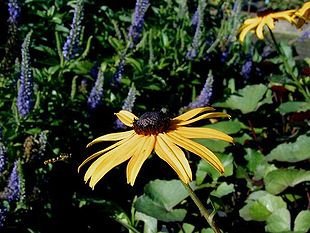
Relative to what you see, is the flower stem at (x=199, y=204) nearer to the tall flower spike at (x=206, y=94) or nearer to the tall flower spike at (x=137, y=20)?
the tall flower spike at (x=206, y=94)

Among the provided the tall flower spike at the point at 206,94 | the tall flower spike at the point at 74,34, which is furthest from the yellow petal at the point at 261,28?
the tall flower spike at the point at 74,34

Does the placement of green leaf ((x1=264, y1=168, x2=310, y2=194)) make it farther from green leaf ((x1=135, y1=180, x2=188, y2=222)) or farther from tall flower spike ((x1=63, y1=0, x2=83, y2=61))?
tall flower spike ((x1=63, y1=0, x2=83, y2=61))

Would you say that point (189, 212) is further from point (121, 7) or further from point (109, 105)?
point (121, 7)

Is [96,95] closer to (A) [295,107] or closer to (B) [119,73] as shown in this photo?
(B) [119,73]

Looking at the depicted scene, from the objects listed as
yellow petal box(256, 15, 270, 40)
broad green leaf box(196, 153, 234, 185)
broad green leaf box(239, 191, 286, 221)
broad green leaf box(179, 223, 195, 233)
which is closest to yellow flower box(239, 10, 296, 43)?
yellow petal box(256, 15, 270, 40)

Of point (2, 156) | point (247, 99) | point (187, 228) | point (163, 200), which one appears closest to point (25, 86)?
point (2, 156)

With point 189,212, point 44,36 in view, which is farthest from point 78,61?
point 189,212
